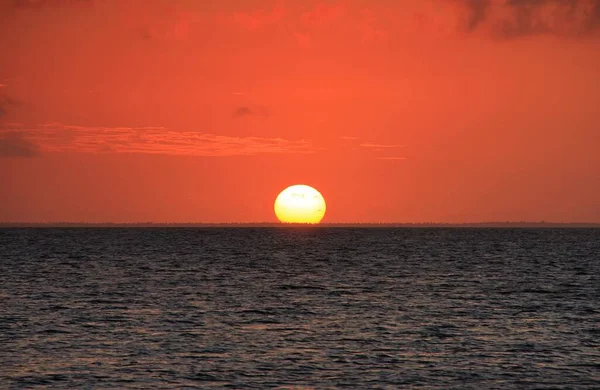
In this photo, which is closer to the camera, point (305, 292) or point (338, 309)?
point (338, 309)

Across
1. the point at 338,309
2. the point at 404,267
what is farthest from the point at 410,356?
the point at 404,267

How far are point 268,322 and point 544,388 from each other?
785 inches

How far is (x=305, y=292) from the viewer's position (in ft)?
219

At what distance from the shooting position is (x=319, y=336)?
42844 mm

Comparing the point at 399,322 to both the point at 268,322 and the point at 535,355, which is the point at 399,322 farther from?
the point at 535,355

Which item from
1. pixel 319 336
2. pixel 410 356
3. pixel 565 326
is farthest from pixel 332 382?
A: pixel 565 326

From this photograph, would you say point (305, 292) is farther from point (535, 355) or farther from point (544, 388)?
point (544, 388)

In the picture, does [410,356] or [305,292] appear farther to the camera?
[305,292]

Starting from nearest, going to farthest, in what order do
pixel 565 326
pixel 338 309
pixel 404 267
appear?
pixel 565 326 → pixel 338 309 → pixel 404 267

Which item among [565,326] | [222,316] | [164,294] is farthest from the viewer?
[164,294]

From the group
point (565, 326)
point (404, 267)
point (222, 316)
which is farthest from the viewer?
point (404, 267)

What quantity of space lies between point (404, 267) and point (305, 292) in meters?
35.1

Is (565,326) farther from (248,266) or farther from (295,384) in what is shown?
(248,266)

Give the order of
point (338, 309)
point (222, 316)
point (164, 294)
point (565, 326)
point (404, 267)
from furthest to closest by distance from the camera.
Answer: point (404, 267) < point (164, 294) < point (338, 309) < point (222, 316) < point (565, 326)
